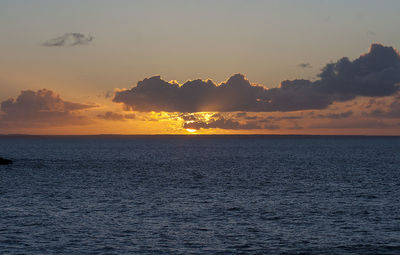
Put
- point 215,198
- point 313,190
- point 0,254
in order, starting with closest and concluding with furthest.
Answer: point 0,254 → point 215,198 → point 313,190

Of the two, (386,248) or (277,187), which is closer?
(386,248)

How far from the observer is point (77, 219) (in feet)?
165

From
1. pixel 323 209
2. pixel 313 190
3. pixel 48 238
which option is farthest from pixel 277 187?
pixel 48 238

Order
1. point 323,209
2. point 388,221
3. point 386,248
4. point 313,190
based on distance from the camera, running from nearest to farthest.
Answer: point 386,248
point 388,221
point 323,209
point 313,190

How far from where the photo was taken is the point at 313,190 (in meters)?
77.7

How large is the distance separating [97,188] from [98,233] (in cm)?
3671

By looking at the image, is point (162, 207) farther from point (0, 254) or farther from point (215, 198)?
point (0, 254)

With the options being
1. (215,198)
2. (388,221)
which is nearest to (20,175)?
(215,198)

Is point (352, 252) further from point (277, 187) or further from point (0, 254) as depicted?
point (277, 187)

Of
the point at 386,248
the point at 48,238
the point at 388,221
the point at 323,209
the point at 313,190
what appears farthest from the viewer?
the point at 313,190

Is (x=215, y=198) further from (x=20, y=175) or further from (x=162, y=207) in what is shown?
(x=20, y=175)

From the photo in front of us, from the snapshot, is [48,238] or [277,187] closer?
[48,238]

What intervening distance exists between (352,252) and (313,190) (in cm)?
4002

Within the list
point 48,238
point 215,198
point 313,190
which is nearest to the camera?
point 48,238
